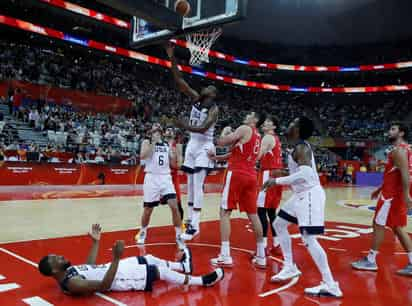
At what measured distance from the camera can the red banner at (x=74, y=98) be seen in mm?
16781

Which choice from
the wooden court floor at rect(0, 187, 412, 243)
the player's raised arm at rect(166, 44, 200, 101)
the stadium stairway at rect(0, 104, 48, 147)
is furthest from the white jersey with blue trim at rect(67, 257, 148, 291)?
the stadium stairway at rect(0, 104, 48, 147)

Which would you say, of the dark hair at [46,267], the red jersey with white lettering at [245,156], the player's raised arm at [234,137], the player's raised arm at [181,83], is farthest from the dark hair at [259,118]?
the dark hair at [46,267]

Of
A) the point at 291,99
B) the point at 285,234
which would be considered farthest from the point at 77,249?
the point at 291,99

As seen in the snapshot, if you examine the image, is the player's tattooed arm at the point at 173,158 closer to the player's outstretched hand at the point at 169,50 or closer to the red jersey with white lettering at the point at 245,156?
the red jersey with white lettering at the point at 245,156

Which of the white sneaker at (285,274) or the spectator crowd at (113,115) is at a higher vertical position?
the spectator crowd at (113,115)

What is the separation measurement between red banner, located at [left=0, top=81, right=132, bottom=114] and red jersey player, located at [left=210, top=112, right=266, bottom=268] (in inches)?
597

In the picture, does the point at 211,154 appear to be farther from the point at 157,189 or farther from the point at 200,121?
the point at 157,189

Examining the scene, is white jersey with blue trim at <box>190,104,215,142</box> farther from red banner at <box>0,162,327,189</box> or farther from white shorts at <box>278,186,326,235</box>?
red banner at <box>0,162,327,189</box>

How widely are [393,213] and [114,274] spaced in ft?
10.9

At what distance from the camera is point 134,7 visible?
14.6ft

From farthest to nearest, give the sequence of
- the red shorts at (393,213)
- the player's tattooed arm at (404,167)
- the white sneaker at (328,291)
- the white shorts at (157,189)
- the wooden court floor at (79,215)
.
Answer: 1. the wooden court floor at (79,215)
2. the white shorts at (157,189)
3. the red shorts at (393,213)
4. the player's tattooed arm at (404,167)
5. the white sneaker at (328,291)

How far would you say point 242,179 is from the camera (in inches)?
176

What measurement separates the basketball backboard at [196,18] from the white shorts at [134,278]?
3.18 meters

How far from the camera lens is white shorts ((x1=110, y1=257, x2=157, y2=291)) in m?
3.30
